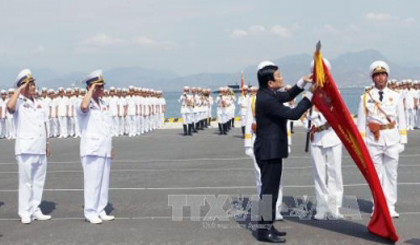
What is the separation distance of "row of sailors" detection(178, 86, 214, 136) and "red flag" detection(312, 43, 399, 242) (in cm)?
1978

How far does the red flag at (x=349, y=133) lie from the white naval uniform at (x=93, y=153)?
10.6 feet

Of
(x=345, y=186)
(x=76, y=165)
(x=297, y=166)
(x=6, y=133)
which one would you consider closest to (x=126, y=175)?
(x=76, y=165)

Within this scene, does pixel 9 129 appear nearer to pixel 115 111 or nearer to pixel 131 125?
pixel 115 111

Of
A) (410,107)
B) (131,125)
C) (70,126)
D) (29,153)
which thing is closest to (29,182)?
(29,153)

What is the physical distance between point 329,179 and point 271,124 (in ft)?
6.28

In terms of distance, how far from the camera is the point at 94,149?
861 centimetres

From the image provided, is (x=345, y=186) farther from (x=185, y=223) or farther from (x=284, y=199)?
(x=185, y=223)

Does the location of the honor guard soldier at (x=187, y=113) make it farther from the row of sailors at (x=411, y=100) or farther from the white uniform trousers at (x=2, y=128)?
the row of sailors at (x=411, y=100)

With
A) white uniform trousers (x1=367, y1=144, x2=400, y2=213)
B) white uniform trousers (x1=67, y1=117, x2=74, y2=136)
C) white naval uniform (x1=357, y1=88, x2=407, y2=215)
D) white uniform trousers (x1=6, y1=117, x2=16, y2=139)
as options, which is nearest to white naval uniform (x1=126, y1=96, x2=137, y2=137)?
white uniform trousers (x1=67, y1=117, x2=74, y2=136)

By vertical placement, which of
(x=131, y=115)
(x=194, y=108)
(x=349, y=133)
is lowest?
(x=349, y=133)

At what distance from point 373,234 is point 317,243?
860mm

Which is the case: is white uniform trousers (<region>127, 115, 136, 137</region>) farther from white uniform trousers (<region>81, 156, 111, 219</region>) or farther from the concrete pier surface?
white uniform trousers (<region>81, 156, 111, 219</region>)

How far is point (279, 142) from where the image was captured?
7281mm

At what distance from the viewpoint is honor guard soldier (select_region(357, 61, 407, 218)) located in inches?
341
